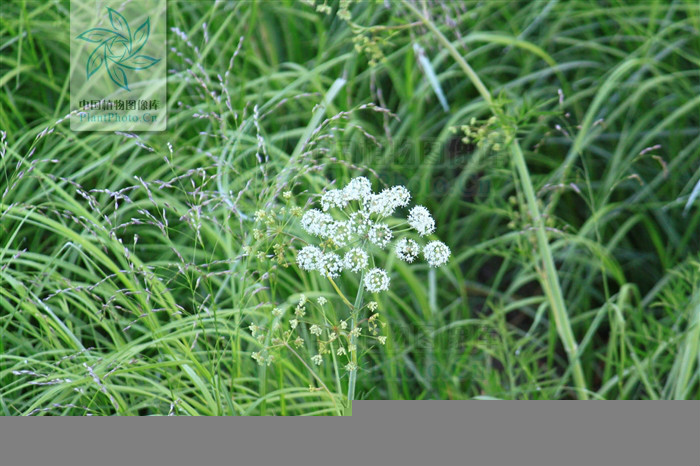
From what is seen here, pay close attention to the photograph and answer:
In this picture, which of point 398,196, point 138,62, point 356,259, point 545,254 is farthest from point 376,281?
point 138,62

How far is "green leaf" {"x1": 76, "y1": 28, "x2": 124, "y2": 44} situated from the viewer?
4.49 ft

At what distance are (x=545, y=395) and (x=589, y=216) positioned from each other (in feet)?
1.55

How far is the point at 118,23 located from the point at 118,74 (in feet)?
0.36

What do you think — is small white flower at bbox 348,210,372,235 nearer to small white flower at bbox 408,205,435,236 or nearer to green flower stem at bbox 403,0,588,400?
small white flower at bbox 408,205,435,236

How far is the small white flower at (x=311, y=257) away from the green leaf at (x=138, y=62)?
1.87 ft

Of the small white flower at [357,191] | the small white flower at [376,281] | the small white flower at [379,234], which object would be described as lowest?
the small white flower at [376,281]

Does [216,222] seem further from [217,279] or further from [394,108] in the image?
[394,108]

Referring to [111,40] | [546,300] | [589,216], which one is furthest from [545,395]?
[111,40]

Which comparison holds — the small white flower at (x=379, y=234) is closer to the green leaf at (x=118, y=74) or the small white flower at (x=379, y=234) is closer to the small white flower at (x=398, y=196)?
the small white flower at (x=398, y=196)

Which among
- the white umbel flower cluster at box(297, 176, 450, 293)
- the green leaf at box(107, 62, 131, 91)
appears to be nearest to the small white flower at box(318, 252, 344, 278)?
the white umbel flower cluster at box(297, 176, 450, 293)

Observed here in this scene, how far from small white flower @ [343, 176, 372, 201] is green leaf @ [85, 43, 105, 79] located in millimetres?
632

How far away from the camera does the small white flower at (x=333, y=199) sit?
121 cm

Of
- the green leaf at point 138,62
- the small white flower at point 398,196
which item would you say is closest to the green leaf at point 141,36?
the green leaf at point 138,62

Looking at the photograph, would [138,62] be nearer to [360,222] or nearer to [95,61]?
[95,61]
